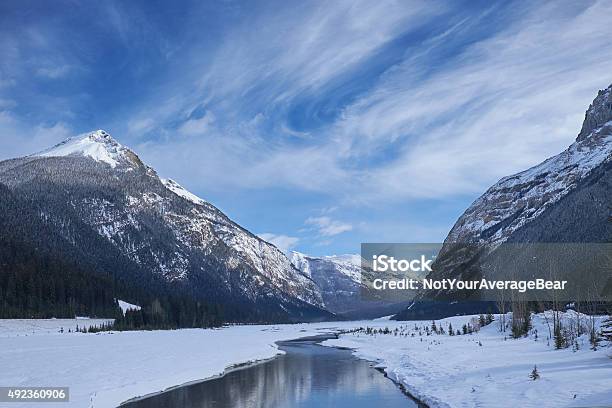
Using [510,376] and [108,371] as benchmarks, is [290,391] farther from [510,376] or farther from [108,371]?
[510,376]

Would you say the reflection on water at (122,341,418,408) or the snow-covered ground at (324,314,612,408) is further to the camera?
the reflection on water at (122,341,418,408)

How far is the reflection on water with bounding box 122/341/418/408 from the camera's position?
24797 mm

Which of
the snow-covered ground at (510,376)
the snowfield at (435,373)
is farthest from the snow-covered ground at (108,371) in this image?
the snow-covered ground at (510,376)

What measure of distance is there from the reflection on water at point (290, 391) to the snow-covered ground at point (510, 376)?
1700 mm

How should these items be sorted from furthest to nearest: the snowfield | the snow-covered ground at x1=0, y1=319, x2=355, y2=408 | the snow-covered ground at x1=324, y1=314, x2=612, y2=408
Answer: the snow-covered ground at x1=0, y1=319, x2=355, y2=408 < the snowfield < the snow-covered ground at x1=324, y1=314, x2=612, y2=408

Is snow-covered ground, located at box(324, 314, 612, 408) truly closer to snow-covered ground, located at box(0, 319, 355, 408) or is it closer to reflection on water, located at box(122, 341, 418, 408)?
reflection on water, located at box(122, 341, 418, 408)

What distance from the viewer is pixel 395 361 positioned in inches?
1649

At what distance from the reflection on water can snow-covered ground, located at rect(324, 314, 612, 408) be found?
170 centimetres

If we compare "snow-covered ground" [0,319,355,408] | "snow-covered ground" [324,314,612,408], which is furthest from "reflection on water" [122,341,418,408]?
"snow-covered ground" [324,314,612,408]

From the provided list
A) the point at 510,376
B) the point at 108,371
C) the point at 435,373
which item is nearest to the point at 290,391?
the point at 435,373

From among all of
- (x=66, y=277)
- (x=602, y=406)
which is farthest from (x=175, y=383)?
(x=66, y=277)

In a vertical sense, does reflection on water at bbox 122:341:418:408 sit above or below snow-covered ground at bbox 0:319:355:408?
below

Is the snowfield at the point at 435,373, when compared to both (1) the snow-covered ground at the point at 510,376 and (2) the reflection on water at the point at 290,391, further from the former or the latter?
(2) the reflection on water at the point at 290,391

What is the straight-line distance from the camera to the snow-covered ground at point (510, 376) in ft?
60.8
